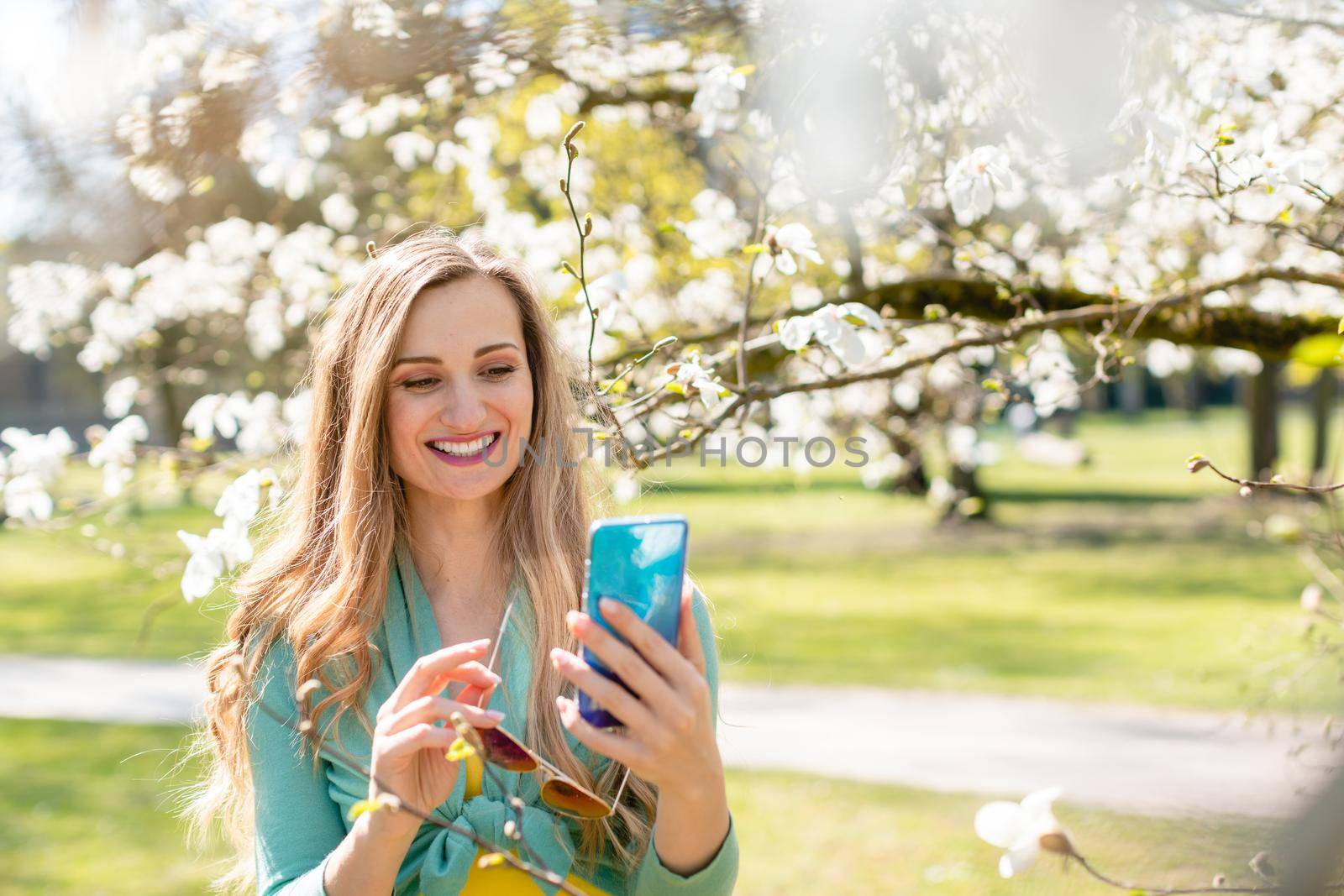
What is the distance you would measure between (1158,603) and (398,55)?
957 cm

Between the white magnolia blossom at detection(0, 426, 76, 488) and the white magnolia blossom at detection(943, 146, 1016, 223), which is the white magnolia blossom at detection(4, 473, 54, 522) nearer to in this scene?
the white magnolia blossom at detection(0, 426, 76, 488)

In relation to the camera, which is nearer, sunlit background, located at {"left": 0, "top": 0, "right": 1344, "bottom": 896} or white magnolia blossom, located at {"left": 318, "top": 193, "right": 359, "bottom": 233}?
sunlit background, located at {"left": 0, "top": 0, "right": 1344, "bottom": 896}

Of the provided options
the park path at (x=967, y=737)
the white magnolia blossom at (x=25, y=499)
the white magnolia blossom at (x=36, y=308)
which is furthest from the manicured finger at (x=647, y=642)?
the park path at (x=967, y=737)

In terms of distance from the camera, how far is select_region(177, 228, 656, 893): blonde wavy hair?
1.73 meters

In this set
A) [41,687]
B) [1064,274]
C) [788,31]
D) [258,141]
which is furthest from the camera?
[41,687]

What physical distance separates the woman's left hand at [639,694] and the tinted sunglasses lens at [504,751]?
0.07 m

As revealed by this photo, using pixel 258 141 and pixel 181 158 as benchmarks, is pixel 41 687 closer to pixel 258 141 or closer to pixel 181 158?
pixel 258 141

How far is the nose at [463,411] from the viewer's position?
1761 millimetres

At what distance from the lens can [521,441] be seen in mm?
1867

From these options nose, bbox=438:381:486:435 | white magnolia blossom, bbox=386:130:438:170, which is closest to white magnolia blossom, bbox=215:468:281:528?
nose, bbox=438:381:486:435

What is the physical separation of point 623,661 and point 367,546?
78 centimetres

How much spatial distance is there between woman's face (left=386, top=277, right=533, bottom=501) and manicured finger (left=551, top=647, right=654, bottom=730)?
0.65 m

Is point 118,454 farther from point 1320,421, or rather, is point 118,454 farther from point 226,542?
point 1320,421

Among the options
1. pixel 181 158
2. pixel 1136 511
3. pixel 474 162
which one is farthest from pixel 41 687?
pixel 1136 511
